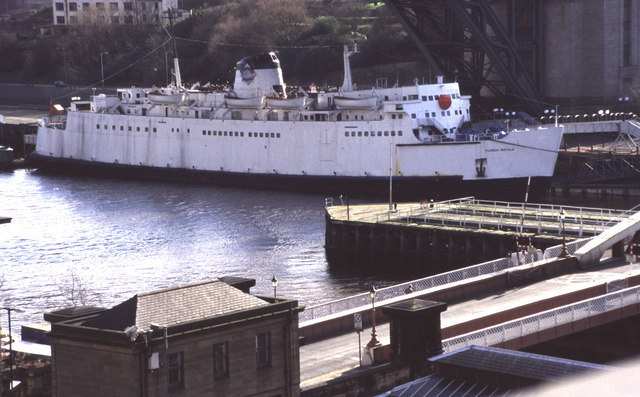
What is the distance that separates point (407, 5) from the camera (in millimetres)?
68812

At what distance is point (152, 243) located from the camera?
47156 millimetres

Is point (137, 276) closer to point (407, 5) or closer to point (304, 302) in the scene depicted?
point (304, 302)

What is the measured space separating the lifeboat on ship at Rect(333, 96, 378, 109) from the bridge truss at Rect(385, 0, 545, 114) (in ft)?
19.8

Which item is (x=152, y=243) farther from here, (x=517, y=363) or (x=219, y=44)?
(x=219, y=44)

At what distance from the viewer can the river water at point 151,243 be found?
125ft

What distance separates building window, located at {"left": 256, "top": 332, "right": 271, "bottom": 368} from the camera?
19.8 metres

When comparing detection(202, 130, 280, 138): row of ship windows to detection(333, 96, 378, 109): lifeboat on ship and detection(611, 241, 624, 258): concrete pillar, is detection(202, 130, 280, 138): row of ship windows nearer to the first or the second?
detection(333, 96, 378, 109): lifeboat on ship

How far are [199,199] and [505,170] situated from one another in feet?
49.7

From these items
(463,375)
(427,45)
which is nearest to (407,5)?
(427,45)

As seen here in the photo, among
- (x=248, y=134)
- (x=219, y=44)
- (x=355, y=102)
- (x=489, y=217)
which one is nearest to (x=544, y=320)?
(x=489, y=217)

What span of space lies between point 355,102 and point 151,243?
19938mm

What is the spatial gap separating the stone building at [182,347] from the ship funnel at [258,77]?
169ft

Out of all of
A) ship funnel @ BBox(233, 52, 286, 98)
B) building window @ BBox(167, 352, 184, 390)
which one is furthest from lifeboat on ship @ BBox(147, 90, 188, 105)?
building window @ BBox(167, 352, 184, 390)

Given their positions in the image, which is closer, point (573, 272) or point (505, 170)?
point (573, 272)
